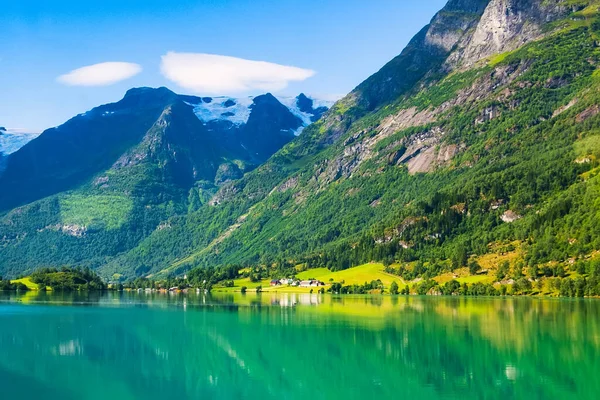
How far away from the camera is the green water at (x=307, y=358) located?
173ft

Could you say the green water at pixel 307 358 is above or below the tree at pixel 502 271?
below

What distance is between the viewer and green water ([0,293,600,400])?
2074 inches

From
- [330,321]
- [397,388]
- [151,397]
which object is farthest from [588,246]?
[151,397]

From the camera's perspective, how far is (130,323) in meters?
104

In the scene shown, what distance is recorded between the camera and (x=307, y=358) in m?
68.0

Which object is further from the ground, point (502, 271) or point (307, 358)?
point (502, 271)

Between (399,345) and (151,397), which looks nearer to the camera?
(151,397)

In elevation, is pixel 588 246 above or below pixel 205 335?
above

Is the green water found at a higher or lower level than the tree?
lower

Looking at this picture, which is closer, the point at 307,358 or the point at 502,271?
the point at 307,358

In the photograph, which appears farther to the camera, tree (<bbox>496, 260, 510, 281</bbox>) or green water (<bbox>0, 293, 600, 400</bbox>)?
tree (<bbox>496, 260, 510, 281</bbox>)

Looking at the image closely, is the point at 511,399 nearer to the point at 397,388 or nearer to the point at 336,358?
the point at 397,388

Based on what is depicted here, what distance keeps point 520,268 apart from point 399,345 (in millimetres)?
128982

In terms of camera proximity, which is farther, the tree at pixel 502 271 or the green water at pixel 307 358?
the tree at pixel 502 271
